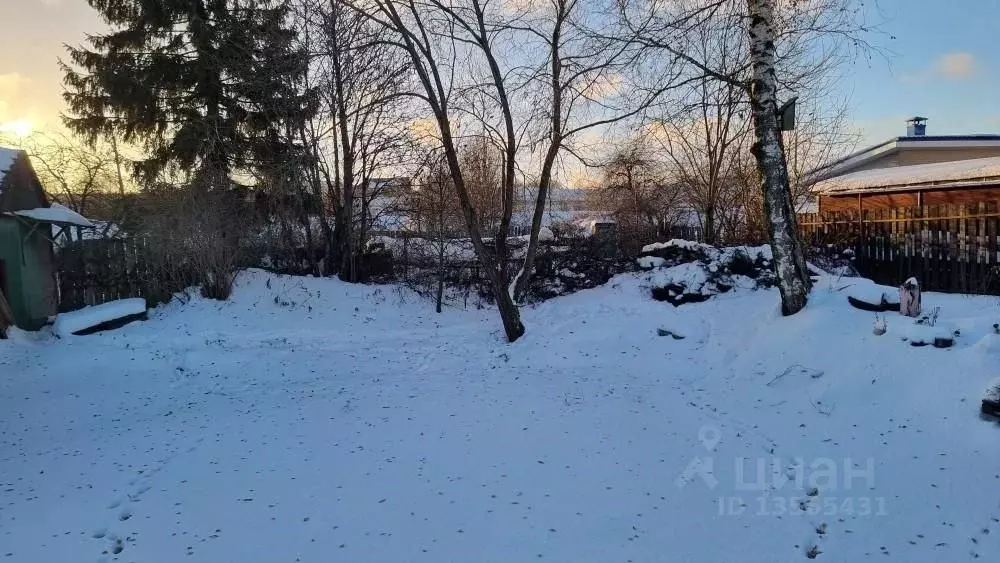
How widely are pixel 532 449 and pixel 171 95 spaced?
52.1ft

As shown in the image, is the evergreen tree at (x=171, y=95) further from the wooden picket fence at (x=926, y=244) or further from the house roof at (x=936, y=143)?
the house roof at (x=936, y=143)

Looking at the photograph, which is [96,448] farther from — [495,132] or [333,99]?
[495,132]

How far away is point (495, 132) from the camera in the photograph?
11.6 metres

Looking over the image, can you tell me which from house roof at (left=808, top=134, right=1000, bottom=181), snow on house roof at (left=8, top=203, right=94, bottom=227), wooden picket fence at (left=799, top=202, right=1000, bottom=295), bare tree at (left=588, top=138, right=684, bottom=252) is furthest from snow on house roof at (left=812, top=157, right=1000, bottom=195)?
snow on house roof at (left=8, top=203, right=94, bottom=227)

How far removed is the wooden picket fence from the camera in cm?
879

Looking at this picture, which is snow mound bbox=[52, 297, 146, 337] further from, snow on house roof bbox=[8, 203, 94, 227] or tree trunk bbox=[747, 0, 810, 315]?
tree trunk bbox=[747, 0, 810, 315]

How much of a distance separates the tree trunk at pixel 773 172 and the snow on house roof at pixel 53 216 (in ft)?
41.4

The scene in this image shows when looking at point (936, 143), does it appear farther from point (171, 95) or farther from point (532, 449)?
point (171, 95)

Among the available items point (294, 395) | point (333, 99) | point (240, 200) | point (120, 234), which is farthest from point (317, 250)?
point (294, 395)

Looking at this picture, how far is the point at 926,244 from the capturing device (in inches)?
389

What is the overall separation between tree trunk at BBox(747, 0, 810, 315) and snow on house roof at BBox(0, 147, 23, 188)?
13.6 metres

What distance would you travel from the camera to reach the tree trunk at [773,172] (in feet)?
25.1

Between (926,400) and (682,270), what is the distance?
20.9 ft

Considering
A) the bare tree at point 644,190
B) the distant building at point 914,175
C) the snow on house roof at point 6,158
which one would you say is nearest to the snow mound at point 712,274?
the distant building at point 914,175
